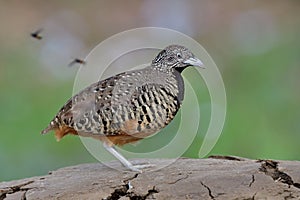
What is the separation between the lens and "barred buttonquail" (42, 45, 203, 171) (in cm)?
184

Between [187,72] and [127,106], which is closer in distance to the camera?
[127,106]

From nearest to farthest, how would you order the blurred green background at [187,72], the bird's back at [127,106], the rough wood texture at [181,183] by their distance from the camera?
the rough wood texture at [181,183]
the bird's back at [127,106]
the blurred green background at [187,72]

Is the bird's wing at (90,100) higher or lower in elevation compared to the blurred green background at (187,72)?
lower

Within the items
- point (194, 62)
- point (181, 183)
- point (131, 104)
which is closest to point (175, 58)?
point (194, 62)

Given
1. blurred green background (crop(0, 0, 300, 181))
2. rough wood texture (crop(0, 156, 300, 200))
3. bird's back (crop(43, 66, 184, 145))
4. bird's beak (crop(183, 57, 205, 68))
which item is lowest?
rough wood texture (crop(0, 156, 300, 200))

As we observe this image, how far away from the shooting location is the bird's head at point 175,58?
6.19 feet

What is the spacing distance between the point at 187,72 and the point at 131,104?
186cm

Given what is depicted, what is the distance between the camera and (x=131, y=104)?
184 cm

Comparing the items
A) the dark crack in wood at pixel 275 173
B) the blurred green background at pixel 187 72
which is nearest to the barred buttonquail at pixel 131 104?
the dark crack in wood at pixel 275 173

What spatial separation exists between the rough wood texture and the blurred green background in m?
1.01

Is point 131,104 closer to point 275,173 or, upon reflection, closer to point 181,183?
point 181,183

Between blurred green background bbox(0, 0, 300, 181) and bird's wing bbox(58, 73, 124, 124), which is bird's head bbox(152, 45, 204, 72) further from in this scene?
blurred green background bbox(0, 0, 300, 181)

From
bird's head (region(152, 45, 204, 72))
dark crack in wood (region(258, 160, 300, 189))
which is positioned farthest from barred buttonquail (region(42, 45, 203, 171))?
dark crack in wood (region(258, 160, 300, 189))

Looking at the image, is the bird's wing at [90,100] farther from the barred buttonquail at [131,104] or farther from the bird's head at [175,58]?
the bird's head at [175,58]
